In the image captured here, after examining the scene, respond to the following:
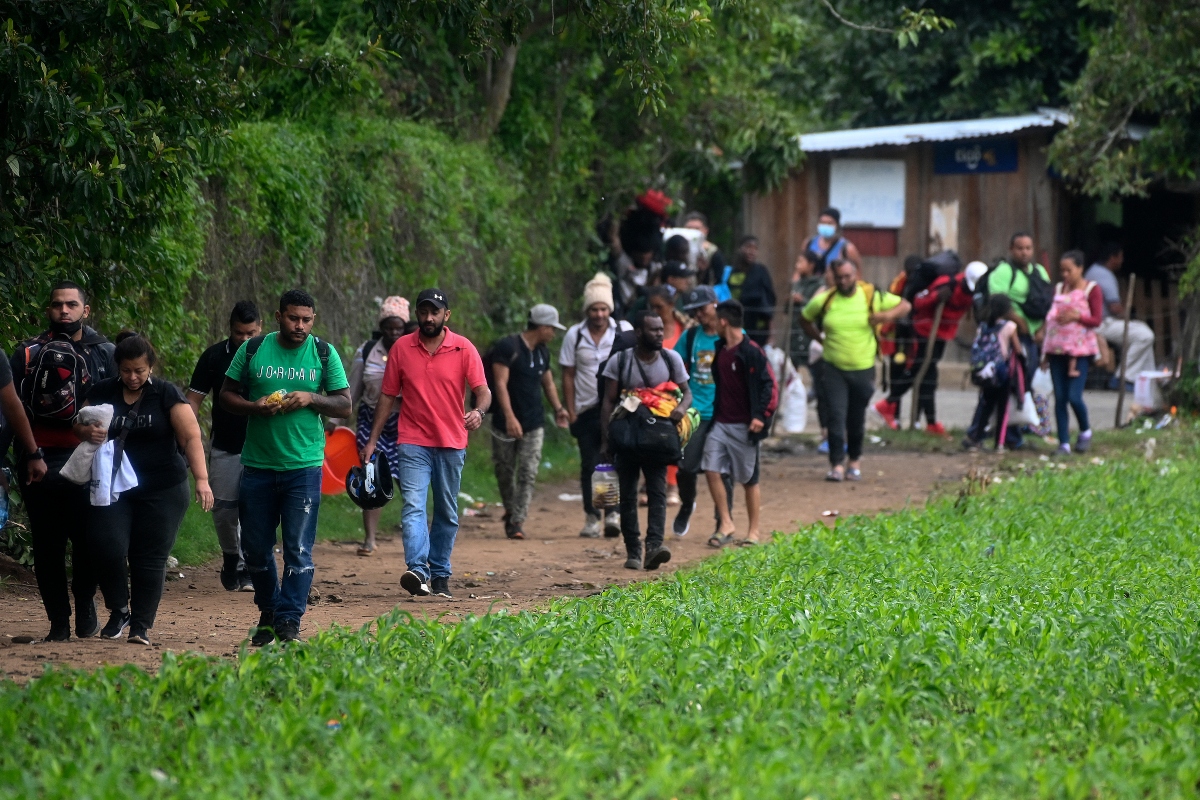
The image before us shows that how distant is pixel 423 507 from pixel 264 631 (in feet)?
5.99

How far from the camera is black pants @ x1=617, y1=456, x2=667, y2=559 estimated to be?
32.7ft

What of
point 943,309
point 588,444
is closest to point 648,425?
point 588,444

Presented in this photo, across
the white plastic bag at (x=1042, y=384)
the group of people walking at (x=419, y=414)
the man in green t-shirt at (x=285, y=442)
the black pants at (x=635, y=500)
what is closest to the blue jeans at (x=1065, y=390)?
the group of people walking at (x=419, y=414)

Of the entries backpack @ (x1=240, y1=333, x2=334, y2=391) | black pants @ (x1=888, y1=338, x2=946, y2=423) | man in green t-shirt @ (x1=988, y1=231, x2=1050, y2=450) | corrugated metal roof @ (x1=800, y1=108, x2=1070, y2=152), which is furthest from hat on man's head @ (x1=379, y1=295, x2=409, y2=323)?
corrugated metal roof @ (x1=800, y1=108, x2=1070, y2=152)

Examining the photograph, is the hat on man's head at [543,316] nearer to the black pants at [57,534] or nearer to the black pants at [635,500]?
the black pants at [635,500]

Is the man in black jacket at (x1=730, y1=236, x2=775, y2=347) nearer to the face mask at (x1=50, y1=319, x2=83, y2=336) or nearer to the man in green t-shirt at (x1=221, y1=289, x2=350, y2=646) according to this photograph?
the man in green t-shirt at (x1=221, y1=289, x2=350, y2=646)

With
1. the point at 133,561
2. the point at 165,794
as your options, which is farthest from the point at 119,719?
the point at 133,561

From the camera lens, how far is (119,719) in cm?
554

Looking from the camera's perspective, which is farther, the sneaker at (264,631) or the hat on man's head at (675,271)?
the hat on man's head at (675,271)

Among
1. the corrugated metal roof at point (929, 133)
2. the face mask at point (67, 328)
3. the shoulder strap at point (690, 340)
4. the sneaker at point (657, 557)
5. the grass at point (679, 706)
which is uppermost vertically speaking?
the corrugated metal roof at point (929, 133)

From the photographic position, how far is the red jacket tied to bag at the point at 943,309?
1695cm

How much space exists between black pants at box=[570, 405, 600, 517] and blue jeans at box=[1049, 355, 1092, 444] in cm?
602

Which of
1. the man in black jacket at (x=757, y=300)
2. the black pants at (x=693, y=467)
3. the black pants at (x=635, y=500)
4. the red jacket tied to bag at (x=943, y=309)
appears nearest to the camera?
the black pants at (x=635, y=500)

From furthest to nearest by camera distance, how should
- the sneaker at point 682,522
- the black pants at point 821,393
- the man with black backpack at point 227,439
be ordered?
the black pants at point 821,393, the sneaker at point 682,522, the man with black backpack at point 227,439
